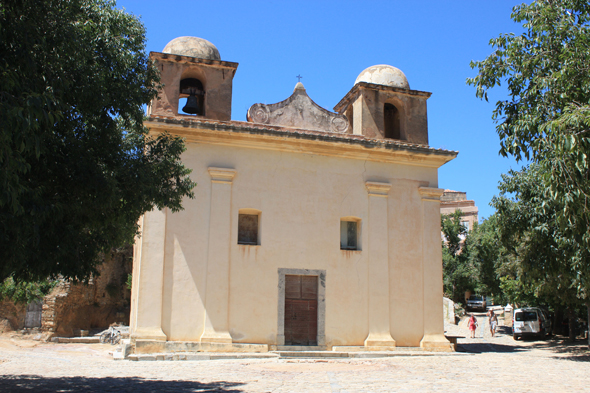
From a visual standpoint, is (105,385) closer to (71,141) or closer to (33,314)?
(71,141)

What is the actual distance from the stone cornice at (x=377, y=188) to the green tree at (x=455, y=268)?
26491mm

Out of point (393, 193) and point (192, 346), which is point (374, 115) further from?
point (192, 346)

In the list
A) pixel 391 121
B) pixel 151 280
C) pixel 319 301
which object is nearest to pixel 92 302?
pixel 151 280

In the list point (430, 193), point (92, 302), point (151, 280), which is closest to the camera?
point (151, 280)

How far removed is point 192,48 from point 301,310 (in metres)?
8.89

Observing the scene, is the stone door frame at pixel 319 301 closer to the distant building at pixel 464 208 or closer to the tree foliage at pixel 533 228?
the tree foliage at pixel 533 228

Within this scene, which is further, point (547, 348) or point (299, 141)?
point (547, 348)

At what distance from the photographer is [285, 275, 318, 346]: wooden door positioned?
15.3m

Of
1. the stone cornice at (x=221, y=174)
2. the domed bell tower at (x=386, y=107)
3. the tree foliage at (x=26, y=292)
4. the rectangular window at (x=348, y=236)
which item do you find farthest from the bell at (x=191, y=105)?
the tree foliage at (x=26, y=292)

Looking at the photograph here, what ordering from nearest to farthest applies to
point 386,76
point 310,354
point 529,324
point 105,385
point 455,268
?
point 105,385
point 310,354
point 386,76
point 529,324
point 455,268

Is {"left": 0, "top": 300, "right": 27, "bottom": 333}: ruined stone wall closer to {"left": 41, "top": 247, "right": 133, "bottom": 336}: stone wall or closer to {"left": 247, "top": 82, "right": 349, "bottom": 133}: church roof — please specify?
{"left": 41, "top": 247, "right": 133, "bottom": 336}: stone wall

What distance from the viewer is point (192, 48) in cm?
1681

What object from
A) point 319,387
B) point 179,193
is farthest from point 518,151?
point 179,193

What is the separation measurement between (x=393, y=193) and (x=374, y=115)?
106 inches
